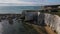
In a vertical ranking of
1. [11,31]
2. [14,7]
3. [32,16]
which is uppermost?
[14,7]

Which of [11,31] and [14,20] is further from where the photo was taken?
[14,20]

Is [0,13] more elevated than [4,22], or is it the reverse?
[0,13]

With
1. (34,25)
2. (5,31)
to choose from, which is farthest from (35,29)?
(5,31)

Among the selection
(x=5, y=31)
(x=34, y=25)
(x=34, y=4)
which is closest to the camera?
(x=34, y=4)

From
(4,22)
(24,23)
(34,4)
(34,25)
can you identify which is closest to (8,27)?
(4,22)

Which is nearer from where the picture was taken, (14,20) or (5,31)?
(5,31)

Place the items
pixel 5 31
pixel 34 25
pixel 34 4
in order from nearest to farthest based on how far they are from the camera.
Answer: pixel 34 4 → pixel 5 31 → pixel 34 25

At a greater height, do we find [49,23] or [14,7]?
[14,7]

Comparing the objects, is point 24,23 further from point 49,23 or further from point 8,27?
point 49,23

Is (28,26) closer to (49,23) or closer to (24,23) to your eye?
(24,23)
